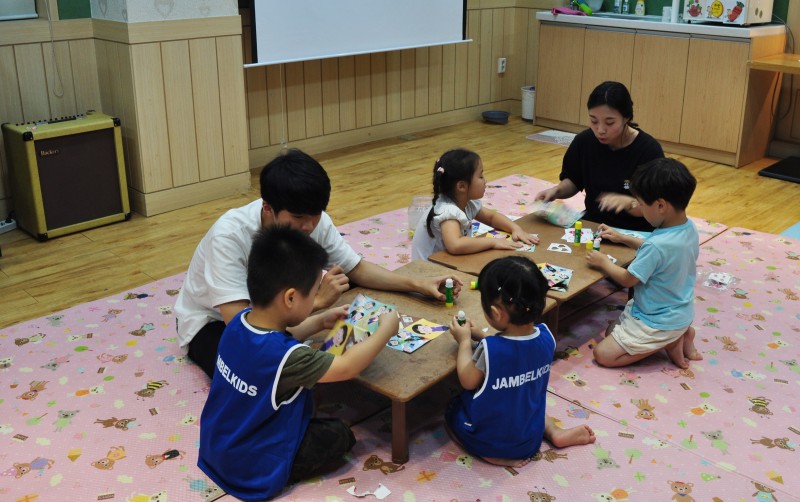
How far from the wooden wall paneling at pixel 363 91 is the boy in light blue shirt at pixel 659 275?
135 inches

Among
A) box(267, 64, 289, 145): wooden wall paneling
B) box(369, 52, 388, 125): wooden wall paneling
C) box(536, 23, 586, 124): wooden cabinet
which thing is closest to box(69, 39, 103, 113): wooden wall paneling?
box(267, 64, 289, 145): wooden wall paneling

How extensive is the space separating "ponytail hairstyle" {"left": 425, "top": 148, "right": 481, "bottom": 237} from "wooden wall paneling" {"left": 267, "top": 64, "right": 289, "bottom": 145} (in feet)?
8.68

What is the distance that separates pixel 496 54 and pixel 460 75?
0.46m

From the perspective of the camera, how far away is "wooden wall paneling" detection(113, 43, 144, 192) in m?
4.19

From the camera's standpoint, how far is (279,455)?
206 centimetres

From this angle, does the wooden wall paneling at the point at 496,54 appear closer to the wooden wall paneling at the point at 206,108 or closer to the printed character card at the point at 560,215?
the wooden wall paneling at the point at 206,108

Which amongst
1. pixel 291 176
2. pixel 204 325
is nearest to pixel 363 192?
pixel 204 325

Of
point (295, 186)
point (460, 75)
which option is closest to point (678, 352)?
point (295, 186)

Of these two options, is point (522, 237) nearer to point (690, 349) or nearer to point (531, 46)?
point (690, 349)

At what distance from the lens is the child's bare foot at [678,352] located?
2787 millimetres

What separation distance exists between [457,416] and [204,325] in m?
0.89

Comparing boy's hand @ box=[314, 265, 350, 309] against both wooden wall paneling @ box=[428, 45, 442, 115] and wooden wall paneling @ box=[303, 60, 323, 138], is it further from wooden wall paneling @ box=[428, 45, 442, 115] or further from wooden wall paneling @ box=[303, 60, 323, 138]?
wooden wall paneling @ box=[428, 45, 442, 115]

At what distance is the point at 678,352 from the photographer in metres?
2.80

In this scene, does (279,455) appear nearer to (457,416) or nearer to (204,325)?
(457,416)
